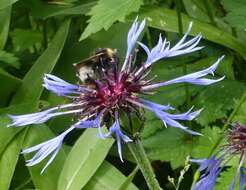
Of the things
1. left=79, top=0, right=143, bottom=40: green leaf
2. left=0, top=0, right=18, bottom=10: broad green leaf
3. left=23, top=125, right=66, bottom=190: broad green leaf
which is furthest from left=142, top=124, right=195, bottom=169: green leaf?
left=0, top=0, right=18, bottom=10: broad green leaf

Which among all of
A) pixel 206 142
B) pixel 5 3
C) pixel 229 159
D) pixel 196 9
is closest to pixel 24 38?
pixel 5 3

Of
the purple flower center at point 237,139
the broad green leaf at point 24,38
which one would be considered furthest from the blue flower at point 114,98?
the broad green leaf at point 24,38

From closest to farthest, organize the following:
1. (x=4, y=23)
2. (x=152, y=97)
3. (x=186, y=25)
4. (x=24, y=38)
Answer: (x=152, y=97) < (x=186, y=25) < (x=4, y=23) < (x=24, y=38)

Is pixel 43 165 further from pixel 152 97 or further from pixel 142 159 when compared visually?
pixel 142 159

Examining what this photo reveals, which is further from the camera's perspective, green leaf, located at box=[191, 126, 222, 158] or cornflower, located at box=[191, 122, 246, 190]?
green leaf, located at box=[191, 126, 222, 158]

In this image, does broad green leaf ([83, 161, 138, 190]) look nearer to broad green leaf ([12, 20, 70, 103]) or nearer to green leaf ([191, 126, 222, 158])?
green leaf ([191, 126, 222, 158])

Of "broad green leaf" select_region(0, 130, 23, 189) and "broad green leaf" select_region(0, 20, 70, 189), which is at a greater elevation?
"broad green leaf" select_region(0, 20, 70, 189)

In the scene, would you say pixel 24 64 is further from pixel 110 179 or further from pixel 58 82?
pixel 58 82

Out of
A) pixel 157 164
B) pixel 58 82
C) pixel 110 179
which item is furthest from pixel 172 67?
pixel 58 82

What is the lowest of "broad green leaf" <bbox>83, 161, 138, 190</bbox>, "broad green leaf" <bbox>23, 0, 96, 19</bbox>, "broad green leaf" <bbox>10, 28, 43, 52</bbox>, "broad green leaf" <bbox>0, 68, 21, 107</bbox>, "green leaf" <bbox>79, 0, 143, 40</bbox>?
"broad green leaf" <bbox>83, 161, 138, 190</bbox>
